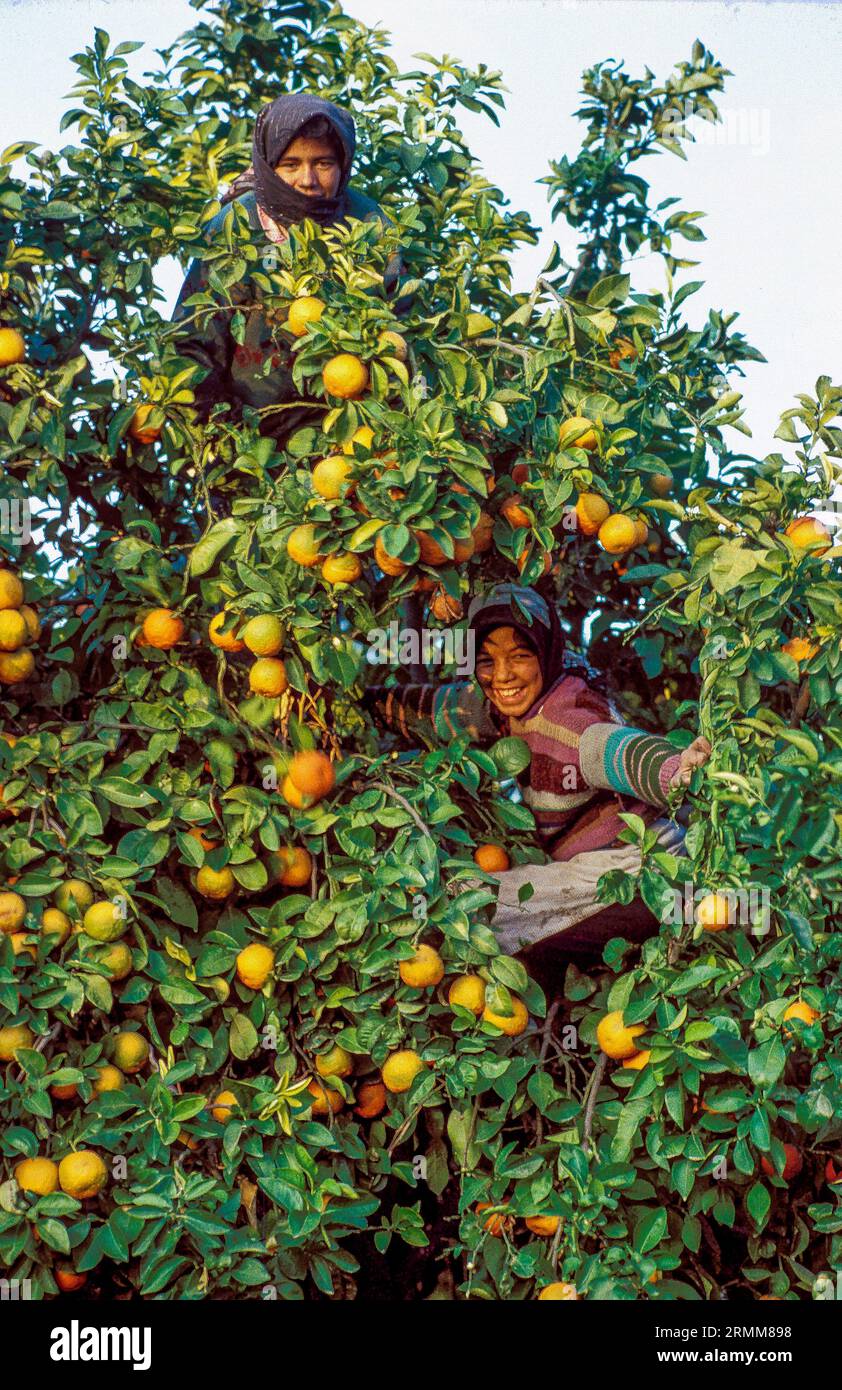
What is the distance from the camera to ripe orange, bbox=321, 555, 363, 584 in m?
2.91

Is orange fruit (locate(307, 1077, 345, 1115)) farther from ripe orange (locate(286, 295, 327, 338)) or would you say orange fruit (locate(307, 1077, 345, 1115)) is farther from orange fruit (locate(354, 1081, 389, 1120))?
ripe orange (locate(286, 295, 327, 338))

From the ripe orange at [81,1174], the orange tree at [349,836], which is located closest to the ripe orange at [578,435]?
the orange tree at [349,836]

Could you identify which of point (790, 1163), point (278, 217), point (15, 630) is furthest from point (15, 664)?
point (790, 1163)

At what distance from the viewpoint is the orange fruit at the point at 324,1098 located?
3.02 metres

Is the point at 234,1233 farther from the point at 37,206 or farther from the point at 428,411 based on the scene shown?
the point at 37,206

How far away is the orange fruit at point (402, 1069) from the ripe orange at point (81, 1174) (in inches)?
19.7

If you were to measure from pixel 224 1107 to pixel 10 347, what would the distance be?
4.52ft

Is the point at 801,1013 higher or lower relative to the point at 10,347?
lower

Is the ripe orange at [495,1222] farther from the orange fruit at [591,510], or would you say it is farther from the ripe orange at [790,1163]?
the orange fruit at [591,510]

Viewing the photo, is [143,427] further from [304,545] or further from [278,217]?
[278,217]

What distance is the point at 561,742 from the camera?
3.46 meters

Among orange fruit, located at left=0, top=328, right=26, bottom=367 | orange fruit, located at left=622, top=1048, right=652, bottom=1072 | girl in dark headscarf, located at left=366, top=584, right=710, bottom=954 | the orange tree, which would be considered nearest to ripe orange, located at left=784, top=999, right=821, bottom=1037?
the orange tree
